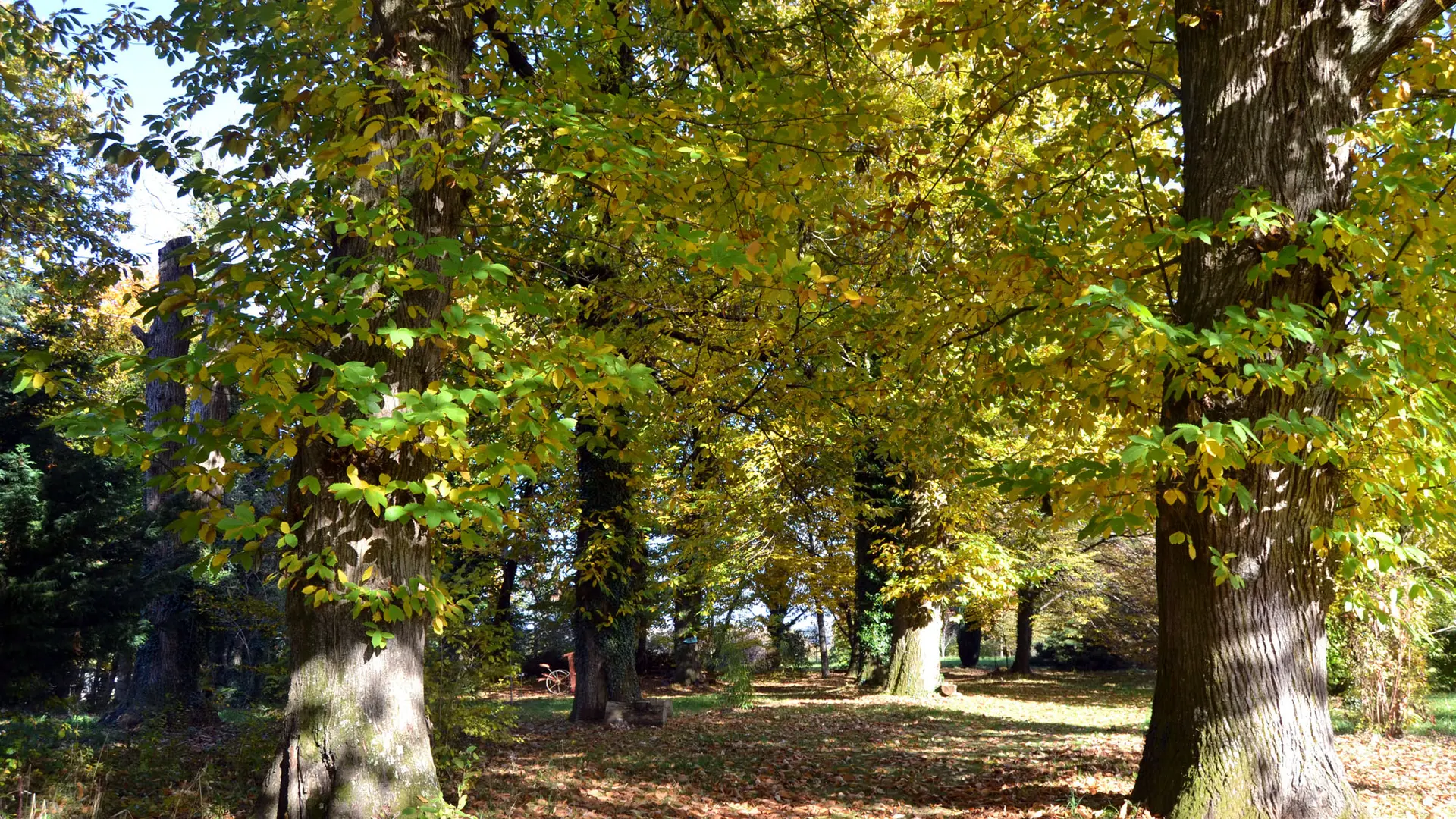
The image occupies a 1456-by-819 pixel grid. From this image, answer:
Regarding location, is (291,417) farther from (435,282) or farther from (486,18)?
(486,18)

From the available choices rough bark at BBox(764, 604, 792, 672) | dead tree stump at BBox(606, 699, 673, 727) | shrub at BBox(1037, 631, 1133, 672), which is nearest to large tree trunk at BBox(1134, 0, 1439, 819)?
dead tree stump at BBox(606, 699, 673, 727)

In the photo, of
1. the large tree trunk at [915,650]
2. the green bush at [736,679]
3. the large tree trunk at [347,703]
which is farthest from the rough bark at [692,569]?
the large tree trunk at [347,703]

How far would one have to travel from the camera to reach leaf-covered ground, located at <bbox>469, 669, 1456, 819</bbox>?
6086mm

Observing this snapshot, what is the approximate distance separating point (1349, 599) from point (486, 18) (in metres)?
6.10

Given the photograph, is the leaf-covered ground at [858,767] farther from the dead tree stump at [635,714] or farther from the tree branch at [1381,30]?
the tree branch at [1381,30]

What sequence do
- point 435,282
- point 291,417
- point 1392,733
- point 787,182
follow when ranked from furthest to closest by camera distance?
1. point 1392,733
2. point 787,182
3. point 435,282
4. point 291,417

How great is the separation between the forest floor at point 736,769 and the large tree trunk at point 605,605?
56cm

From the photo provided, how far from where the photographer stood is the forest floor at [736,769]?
6.05 m

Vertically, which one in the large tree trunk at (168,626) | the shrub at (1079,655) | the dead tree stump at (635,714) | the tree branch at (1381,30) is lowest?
the shrub at (1079,655)

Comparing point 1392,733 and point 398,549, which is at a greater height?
point 398,549

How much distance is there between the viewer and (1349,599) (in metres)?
4.77

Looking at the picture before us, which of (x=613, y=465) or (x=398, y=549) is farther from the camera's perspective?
(x=613, y=465)

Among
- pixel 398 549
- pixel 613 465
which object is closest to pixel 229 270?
pixel 398 549

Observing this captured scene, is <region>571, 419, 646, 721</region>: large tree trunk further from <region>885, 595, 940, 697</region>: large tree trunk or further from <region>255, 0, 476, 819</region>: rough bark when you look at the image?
<region>255, 0, 476, 819</region>: rough bark
